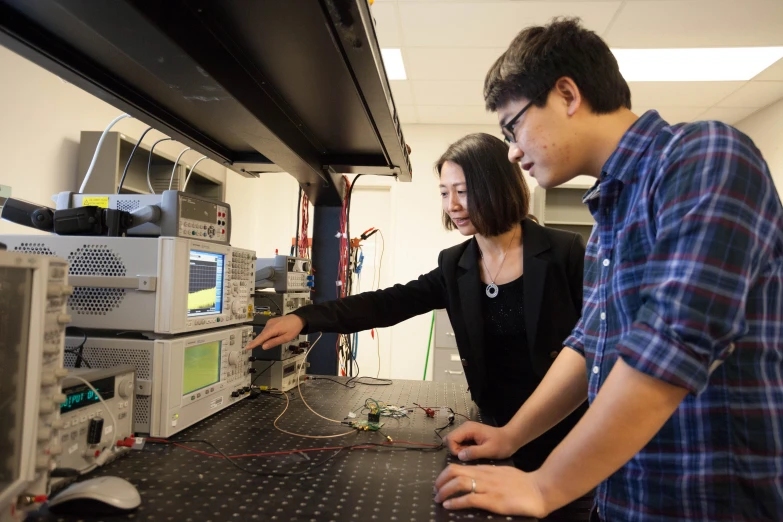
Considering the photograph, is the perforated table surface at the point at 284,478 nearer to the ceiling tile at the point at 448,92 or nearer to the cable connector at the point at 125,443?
the cable connector at the point at 125,443

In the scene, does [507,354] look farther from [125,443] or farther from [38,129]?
[38,129]

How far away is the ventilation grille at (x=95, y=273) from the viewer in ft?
3.49

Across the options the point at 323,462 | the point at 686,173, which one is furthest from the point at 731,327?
the point at 323,462

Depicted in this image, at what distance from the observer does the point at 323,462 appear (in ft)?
3.07

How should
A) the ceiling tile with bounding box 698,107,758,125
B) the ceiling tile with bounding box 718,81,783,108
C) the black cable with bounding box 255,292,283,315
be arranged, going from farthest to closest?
the ceiling tile with bounding box 698,107,758,125, the ceiling tile with bounding box 718,81,783,108, the black cable with bounding box 255,292,283,315

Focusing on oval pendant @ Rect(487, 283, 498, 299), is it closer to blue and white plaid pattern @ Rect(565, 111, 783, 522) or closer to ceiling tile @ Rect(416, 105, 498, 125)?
blue and white plaid pattern @ Rect(565, 111, 783, 522)

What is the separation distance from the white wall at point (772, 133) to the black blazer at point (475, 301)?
131 inches

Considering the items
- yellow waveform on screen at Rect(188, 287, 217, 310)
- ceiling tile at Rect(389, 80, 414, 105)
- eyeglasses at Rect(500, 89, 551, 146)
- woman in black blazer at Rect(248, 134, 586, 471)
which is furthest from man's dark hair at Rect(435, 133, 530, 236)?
ceiling tile at Rect(389, 80, 414, 105)

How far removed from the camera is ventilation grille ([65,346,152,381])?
1.02 metres

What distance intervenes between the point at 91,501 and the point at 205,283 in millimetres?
585

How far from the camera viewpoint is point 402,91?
13.5 feet

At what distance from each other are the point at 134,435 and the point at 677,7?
3225 mm

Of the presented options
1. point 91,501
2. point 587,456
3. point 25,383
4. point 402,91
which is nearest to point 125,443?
point 91,501

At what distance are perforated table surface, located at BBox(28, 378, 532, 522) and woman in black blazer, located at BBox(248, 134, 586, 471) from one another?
0.18 metres
